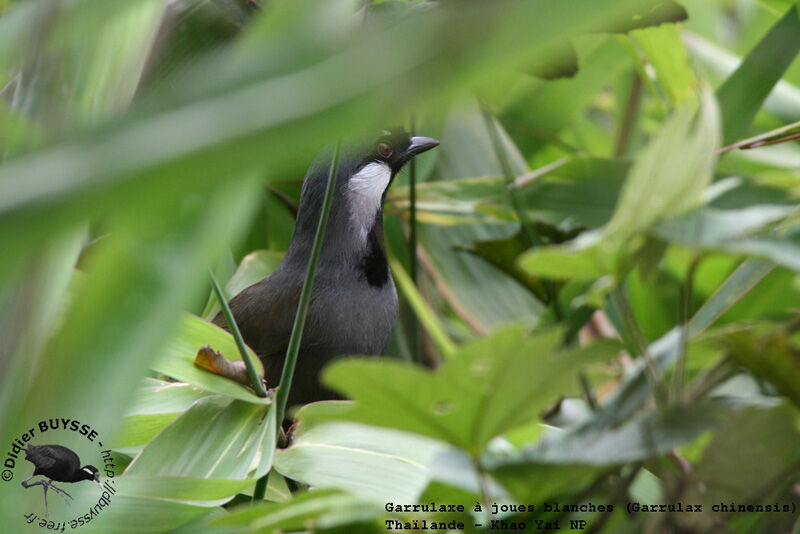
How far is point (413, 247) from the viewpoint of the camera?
149cm

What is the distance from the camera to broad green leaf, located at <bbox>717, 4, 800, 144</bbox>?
1400 mm

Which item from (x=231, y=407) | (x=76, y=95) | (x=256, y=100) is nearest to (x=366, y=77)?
(x=256, y=100)

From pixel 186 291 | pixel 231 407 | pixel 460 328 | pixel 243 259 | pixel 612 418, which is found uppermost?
pixel 186 291

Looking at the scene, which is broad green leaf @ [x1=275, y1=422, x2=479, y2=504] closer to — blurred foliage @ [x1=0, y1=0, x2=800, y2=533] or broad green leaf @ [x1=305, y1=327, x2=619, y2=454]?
blurred foliage @ [x1=0, y1=0, x2=800, y2=533]

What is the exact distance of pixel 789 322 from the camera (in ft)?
1.74

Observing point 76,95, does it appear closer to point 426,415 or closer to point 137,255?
point 137,255

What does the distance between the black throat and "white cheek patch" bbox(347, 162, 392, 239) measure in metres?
0.01

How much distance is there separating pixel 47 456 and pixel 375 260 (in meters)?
1.06

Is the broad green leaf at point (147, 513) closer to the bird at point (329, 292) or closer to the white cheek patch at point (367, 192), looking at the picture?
the bird at point (329, 292)

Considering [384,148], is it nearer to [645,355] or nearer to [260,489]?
[260,489]

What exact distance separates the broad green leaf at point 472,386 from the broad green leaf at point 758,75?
103 cm

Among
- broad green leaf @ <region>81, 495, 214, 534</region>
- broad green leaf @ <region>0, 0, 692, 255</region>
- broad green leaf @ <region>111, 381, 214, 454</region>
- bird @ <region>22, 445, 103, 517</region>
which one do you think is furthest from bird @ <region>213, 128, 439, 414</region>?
broad green leaf @ <region>0, 0, 692, 255</region>

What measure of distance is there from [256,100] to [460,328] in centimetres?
155

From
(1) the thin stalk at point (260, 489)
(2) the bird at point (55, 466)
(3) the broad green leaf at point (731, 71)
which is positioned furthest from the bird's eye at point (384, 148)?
(2) the bird at point (55, 466)
